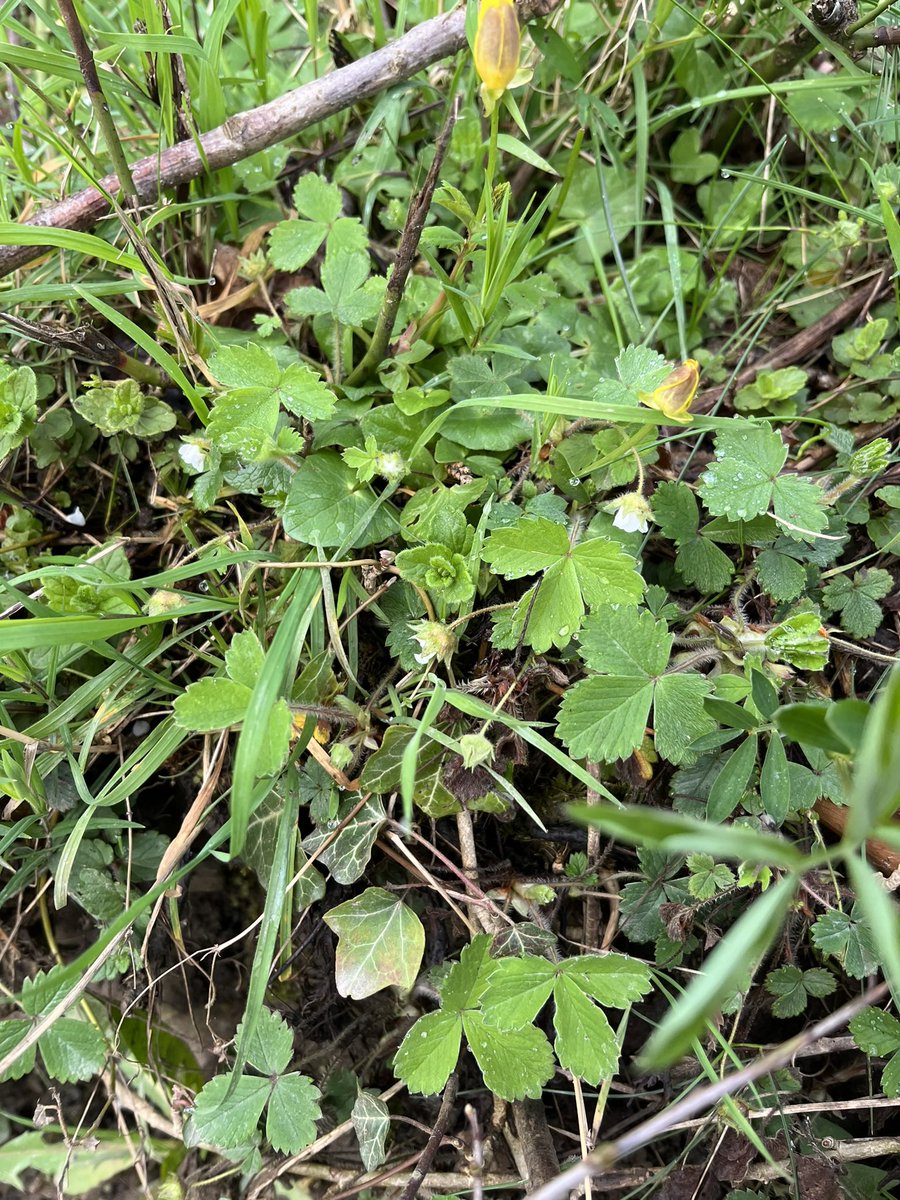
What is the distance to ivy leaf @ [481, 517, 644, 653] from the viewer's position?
5.13 feet

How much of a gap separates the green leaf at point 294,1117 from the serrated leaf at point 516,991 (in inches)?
17.6

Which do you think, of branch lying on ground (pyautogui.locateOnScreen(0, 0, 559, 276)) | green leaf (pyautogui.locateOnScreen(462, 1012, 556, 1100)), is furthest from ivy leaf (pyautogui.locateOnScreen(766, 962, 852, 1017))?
branch lying on ground (pyautogui.locateOnScreen(0, 0, 559, 276))

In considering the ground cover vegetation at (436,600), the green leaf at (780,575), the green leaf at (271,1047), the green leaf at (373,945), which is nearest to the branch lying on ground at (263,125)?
the ground cover vegetation at (436,600)

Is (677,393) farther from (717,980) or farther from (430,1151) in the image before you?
(430,1151)

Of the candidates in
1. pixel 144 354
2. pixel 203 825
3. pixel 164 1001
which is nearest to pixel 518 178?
pixel 144 354

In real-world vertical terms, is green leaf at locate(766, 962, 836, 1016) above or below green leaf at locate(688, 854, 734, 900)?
below

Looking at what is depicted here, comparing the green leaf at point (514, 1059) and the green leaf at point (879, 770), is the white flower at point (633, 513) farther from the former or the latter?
the green leaf at point (514, 1059)

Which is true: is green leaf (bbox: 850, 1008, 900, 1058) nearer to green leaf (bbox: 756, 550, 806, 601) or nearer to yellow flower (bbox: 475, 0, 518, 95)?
green leaf (bbox: 756, 550, 806, 601)

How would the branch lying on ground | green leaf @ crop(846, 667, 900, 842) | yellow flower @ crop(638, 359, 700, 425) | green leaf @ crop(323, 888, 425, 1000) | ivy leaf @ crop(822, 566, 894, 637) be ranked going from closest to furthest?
green leaf @ crop(846, 667, 900, 842) < yellow flower @ crop(638, 359, 700, 425) < green leaf @ crop(323, 888, 425, 1000) < ivy leaf @ crop(822, 566, 894, 637) < the branch lying on ground

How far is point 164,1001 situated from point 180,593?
113 centimetres

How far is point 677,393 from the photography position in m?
1.46

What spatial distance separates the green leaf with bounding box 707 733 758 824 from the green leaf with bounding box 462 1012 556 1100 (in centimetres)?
54

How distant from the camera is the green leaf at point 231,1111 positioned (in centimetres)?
172

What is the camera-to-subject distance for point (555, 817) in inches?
72.4
